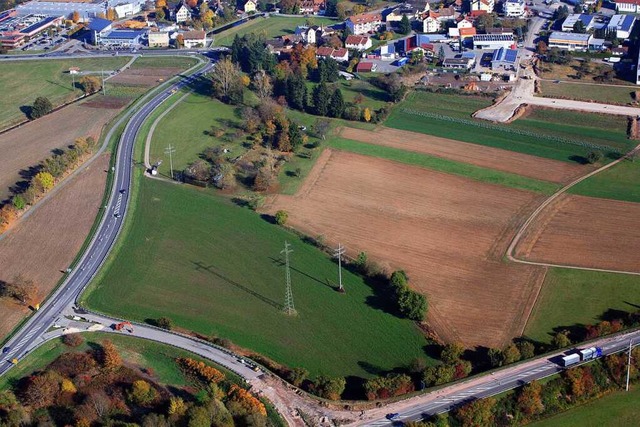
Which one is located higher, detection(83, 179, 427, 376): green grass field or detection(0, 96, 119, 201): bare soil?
detection(0, 96, 119, 201): bare soil

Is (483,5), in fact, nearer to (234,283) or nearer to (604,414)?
(234,283)

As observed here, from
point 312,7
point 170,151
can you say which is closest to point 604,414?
point 170,151

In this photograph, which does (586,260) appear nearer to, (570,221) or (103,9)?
(570,221)

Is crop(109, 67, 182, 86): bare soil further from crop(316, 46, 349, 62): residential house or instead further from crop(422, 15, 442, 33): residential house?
crop(422, 15, 442, 33): residential house

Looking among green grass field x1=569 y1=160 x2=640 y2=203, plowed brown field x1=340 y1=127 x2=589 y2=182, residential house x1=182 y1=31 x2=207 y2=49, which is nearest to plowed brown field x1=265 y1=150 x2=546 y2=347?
plowed brown field x1=340 y1=127 x2=589 y2=182

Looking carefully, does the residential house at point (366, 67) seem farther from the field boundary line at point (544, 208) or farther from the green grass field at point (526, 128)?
the field boundary line at point (544, 208)

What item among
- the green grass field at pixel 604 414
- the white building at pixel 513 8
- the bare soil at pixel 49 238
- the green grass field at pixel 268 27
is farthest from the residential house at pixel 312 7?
the green grass field at pixel 604 414
